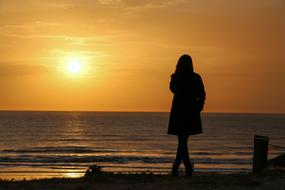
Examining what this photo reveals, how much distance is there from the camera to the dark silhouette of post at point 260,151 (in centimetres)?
1109

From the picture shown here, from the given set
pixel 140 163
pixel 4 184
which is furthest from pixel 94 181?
pixel 140 163

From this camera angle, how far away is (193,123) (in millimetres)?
9273

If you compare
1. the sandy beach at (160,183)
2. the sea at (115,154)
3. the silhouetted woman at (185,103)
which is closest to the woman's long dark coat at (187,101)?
the silhouetted woman at (185,103)

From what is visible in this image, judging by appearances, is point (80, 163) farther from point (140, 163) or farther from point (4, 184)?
point (4, 184)

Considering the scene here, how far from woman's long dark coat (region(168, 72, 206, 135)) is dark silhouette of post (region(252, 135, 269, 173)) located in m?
2.43

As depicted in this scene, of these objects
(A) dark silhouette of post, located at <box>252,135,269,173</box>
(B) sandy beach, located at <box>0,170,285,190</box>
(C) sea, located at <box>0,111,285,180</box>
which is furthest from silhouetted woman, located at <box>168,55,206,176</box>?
(C) sea, located at <box>0,111,285,180</box>

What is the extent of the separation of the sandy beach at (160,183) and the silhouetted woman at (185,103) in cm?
79

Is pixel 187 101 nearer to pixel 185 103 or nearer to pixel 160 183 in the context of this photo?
pixel 185 103

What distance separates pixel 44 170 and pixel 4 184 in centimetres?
1970

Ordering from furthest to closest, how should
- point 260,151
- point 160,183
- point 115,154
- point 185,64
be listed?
point 115,154 < point 260,151 < point 185,64 < point 160,183

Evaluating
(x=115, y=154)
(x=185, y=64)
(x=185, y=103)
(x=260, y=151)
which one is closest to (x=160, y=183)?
(x=185, y=103)

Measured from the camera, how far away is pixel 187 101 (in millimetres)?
9359

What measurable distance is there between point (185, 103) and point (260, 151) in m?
2.99

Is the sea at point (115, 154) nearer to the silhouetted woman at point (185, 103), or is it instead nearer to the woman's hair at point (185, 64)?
the silhouetted woman at point (185, 103)
